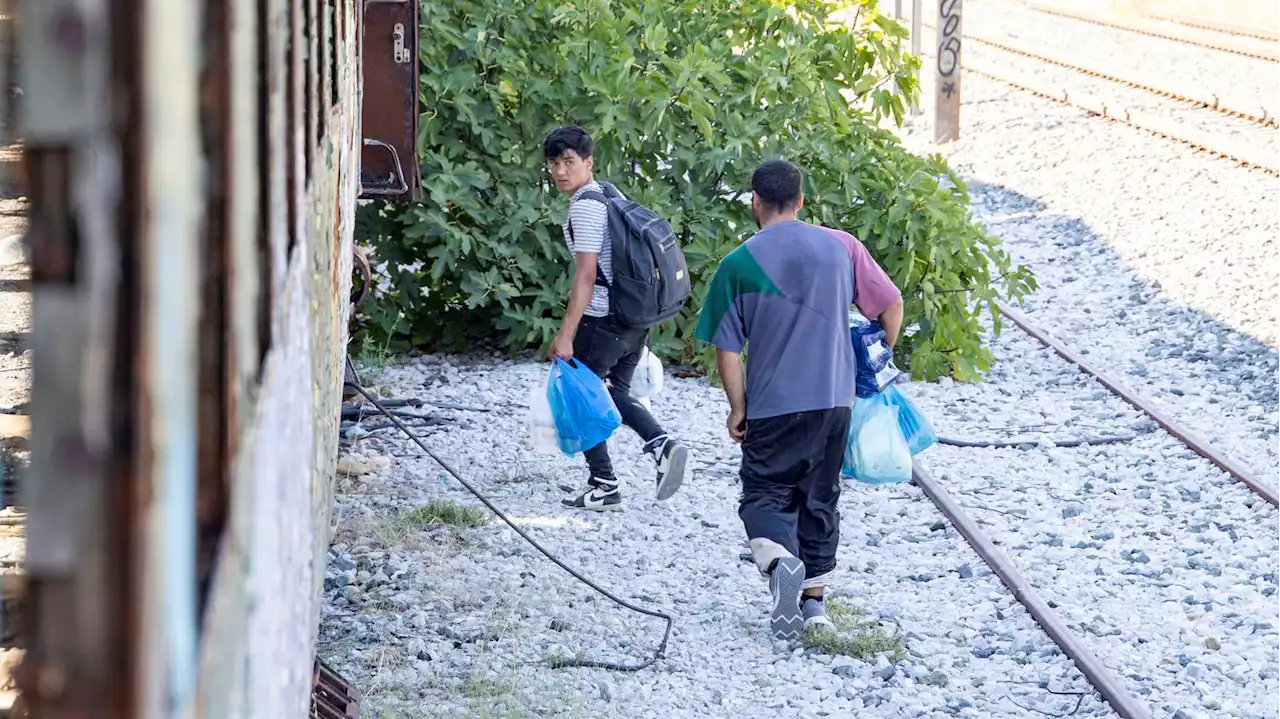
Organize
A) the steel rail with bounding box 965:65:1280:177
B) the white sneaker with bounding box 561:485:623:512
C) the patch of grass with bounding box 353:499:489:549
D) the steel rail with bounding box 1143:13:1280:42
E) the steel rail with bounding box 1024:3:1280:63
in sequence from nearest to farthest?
the patch of grass with bounding box 353:499:489:549, the white sneaker with bounding box 561:485:623:512, the steel rail with bounding box 965:65:1280:177, the steel rail with bounding box 1024:3:1280:63, the steel rail with bounding box 1143:13:1280:42

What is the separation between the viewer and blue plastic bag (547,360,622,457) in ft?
21.2

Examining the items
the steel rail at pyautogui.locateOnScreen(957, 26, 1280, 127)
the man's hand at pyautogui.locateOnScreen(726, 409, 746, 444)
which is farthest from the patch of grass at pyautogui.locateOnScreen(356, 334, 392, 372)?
the steel rail at pyautogui.locateOnScreen(957, 26, 1280, 127)

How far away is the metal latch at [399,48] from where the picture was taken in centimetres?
772

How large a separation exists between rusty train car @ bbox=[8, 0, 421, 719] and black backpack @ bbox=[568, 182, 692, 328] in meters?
4.73

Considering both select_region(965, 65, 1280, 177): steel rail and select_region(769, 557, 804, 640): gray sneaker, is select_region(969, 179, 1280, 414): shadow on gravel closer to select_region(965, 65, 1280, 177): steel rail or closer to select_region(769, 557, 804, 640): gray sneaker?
select_region(965, 65, 1280, 177): steel rail

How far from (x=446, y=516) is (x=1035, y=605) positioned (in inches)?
108

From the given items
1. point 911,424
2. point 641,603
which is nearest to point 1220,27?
point 911,424

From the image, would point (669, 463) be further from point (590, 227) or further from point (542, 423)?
point (590, 227)

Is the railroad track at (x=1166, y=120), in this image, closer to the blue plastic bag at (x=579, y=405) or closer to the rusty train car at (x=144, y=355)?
the blue plastic bag at (x=579, y=405)

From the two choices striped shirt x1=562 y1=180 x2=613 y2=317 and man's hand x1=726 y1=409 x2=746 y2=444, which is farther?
striped shirt x1=562 y1=180 x2=613 y2=317

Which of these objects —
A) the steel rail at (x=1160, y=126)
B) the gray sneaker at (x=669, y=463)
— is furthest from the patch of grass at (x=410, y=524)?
the steel rail at (x=1160, y=126)

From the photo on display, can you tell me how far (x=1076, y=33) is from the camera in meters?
26.4

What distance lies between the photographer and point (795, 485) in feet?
18.1

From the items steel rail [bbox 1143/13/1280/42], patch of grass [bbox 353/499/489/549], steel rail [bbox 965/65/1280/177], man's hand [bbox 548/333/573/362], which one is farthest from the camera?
steel rail [bbox 1143/13/1280/42]
